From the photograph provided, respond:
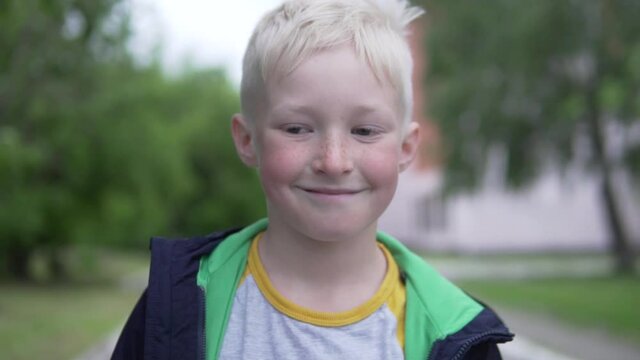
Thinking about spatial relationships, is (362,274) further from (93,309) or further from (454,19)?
(454,19)

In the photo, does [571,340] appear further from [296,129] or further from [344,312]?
[296,129]

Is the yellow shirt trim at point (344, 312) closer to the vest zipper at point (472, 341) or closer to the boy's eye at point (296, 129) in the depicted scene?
the vest zipper at point (472, 341)

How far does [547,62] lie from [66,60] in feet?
28.1

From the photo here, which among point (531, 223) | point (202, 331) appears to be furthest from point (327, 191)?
point (531, 223)

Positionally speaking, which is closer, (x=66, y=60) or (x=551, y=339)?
(x=551, y=339)

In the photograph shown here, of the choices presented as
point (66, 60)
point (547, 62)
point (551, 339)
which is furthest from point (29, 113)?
point (547, 62)

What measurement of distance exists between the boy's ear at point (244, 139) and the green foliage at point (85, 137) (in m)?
6.78

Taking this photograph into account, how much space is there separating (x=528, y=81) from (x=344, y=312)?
1485 centimetres

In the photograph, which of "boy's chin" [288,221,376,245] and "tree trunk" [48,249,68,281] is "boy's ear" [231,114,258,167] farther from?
"tree trunk" [48,249,68,281]

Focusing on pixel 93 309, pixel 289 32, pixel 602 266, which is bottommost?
pixel 602 266

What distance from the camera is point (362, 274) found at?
5.92 feet

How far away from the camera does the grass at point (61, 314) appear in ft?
32.3

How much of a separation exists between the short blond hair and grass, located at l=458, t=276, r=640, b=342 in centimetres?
961

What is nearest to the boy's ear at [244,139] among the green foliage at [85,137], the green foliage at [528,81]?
the green foliage at [85,137]
